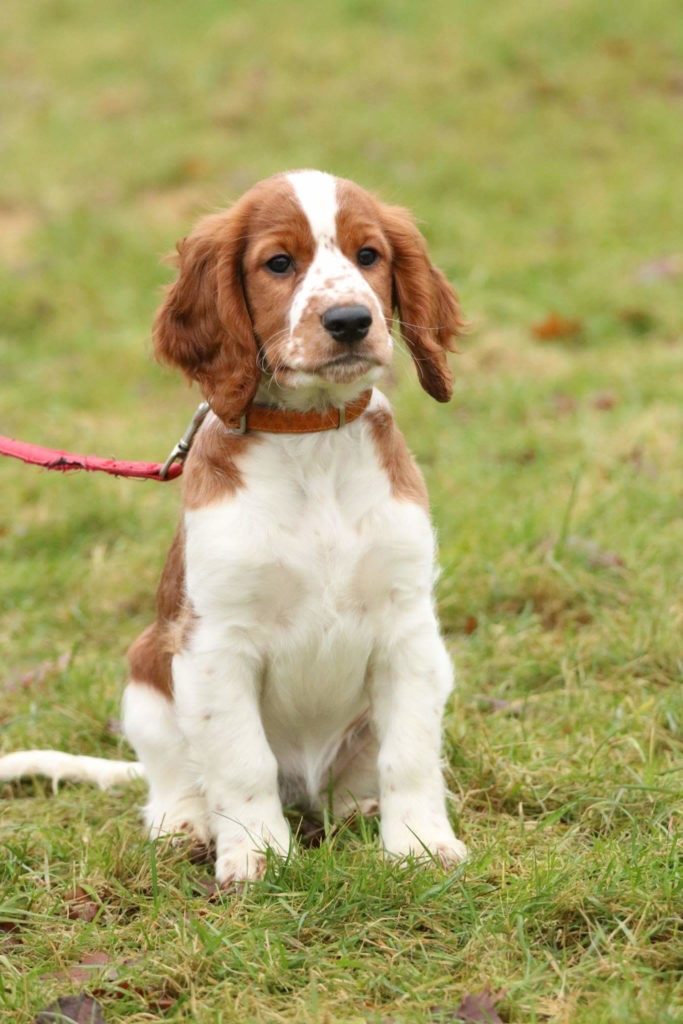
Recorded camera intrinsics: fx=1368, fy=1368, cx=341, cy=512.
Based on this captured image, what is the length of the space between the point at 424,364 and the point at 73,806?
5.41 feet

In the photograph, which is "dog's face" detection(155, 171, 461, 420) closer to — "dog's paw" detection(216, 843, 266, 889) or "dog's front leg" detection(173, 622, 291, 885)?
"dog's front leg" detection(173, 622, 291, 885)

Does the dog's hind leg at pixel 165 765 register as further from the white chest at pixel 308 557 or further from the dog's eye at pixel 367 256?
the dog's eye at pixel 367 256

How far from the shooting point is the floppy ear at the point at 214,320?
3.44 metres

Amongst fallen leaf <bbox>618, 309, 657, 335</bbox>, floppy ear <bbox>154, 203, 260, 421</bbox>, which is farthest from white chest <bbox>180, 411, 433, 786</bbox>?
fallen leaf <bbox>618, 309, 657, 335</bbox>

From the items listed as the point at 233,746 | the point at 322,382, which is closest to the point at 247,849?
the point at 233,746

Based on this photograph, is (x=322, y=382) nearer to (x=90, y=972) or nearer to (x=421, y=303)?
(x=421, y=303)

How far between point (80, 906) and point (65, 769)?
0.89 meters

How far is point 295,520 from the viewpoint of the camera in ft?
11.2

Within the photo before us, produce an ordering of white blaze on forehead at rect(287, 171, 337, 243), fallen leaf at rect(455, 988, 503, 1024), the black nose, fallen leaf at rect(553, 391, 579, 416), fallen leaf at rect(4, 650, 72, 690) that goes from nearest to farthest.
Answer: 1. fallen leaf at rect(455, 988, 503, 1024)
2. the black nose
3. white blaze on forehead at rect(287, 171, 337, 243)
4. fallen leaf at rect(4, 650, 72, 690)
5. fallen leaf at rect(553, 391, 579, 416)

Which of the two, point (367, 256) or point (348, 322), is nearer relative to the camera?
point (348, 322)

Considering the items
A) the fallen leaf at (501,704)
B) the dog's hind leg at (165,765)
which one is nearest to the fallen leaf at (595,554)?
the fallen leaf at (501,704)

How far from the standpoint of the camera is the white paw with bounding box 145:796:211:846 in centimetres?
373

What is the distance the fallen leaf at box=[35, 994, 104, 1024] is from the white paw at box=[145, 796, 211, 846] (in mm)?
861

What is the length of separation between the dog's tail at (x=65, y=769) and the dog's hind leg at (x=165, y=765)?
0.92 feet
